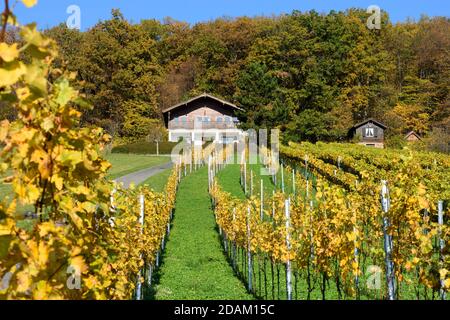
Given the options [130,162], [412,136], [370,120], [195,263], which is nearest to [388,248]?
[195,263]

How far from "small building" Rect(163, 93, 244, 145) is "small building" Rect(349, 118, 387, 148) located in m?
10.5

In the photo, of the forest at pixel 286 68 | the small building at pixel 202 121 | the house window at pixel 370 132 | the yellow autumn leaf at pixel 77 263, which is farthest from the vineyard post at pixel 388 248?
the small building at pixel 202 121

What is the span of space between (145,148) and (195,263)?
115 feet

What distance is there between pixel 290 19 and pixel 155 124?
56.0 feet

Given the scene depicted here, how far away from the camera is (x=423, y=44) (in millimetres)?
61562

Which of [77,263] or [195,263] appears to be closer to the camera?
[77,263]

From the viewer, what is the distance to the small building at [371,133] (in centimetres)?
5091

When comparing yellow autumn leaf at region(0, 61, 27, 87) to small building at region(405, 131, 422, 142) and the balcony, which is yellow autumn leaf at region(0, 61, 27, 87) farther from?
small building at region(405, 131, 422, 142)

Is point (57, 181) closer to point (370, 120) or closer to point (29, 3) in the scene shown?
point (29, 3)

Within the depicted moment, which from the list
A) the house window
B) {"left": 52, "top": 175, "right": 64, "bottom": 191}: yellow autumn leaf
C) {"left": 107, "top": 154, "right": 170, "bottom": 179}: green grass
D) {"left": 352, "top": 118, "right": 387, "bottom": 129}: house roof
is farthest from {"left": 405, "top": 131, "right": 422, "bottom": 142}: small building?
{"left": 52, "top": 175, "right": 64, "bottom": 191}: yellow autumn leaf

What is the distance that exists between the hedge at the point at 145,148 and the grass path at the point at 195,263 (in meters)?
24.6

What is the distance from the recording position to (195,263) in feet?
44.6

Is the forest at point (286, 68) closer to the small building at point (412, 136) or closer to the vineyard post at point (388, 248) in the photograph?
the small building at point (412, 136)
